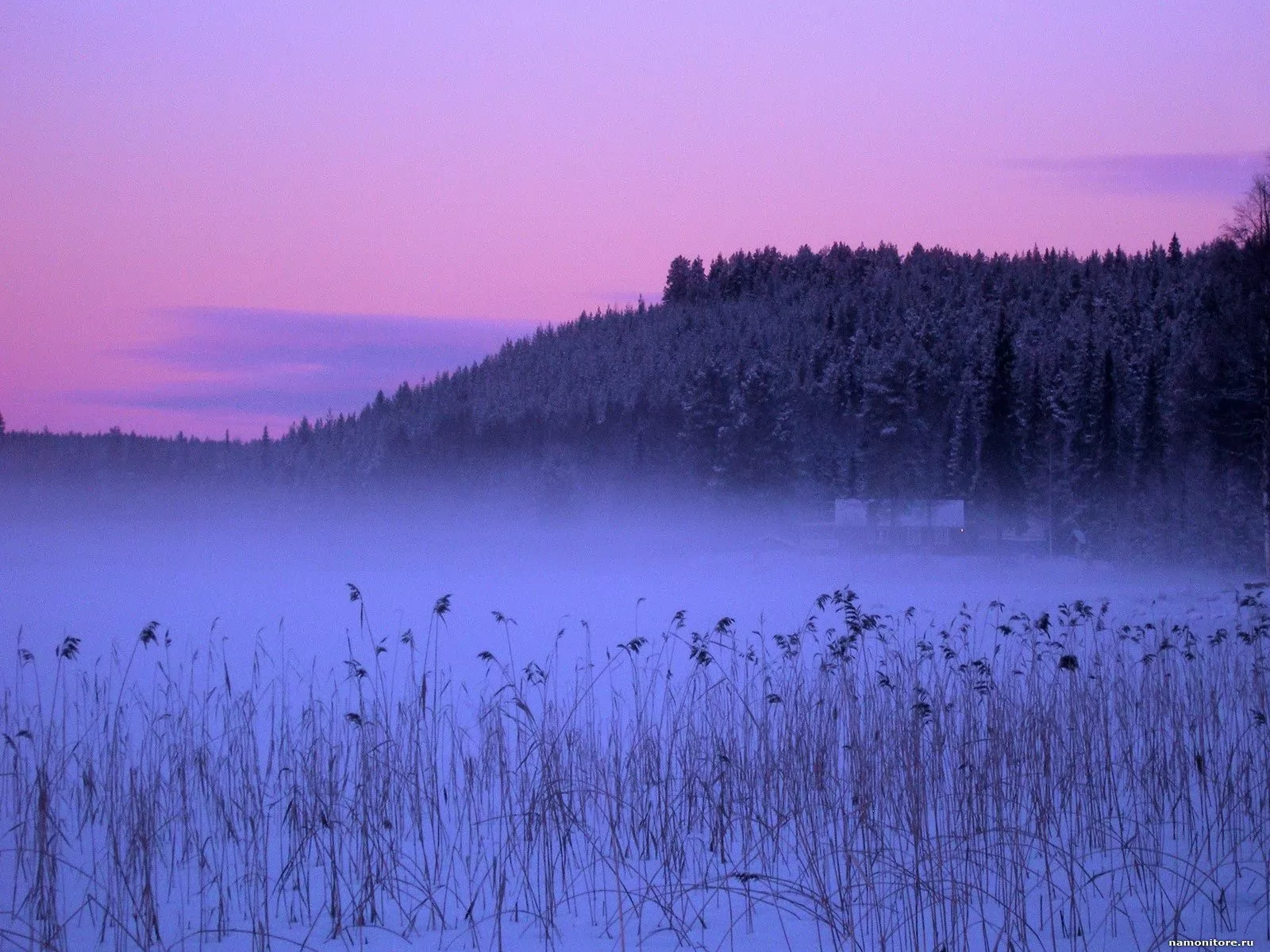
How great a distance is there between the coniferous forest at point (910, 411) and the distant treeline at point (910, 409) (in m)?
0.15

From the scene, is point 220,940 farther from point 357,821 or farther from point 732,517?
point 732,517

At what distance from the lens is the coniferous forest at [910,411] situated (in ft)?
109

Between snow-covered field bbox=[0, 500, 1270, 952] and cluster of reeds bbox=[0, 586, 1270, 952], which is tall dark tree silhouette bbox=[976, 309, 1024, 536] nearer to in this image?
snow-covered field bbox=[0, 500, 1270, 952]

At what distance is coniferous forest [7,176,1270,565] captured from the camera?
3331 cm

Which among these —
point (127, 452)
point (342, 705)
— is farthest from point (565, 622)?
point (127, 452)

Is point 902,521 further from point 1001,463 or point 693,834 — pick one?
point 693,834

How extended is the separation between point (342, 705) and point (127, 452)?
286 feet

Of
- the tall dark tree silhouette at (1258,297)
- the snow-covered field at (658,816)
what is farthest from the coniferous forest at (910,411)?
the snow-covered field at (658,816)

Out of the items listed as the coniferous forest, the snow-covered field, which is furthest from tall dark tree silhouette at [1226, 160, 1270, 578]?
the snow-covered field

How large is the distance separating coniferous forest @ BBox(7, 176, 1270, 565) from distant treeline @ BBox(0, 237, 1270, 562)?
0.15 metres

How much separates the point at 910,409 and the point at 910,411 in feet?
0.32

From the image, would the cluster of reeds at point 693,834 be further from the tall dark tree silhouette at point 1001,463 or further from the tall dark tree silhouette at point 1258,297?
the tall dark tree silhouette at point 1001,463

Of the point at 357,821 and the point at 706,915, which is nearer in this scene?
the point at 706,915

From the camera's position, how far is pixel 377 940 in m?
5.87
